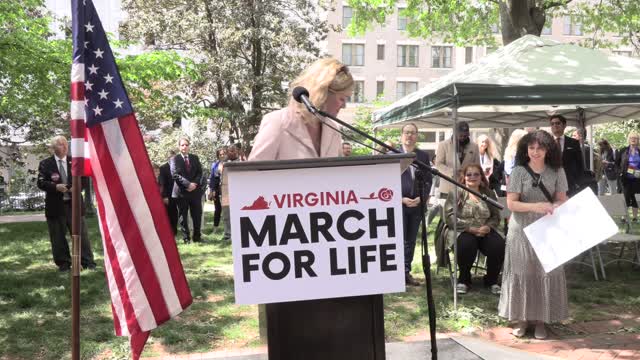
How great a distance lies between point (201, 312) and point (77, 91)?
3822 millimetres

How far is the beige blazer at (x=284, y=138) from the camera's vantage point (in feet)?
A: 8.43

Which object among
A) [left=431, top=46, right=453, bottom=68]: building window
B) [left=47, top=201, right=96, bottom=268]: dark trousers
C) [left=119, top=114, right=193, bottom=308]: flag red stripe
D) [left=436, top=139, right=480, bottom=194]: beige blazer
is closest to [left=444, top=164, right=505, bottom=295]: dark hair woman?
[left=436, top=139, right=480, bottom=194]: beige blazer

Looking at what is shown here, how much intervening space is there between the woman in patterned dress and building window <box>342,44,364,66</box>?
144 feet

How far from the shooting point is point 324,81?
2.60 meters

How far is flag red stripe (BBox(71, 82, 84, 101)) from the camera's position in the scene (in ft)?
8.64

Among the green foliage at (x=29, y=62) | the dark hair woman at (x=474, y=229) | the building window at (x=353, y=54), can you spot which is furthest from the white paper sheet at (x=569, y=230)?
the building window at (x=353, y=54)

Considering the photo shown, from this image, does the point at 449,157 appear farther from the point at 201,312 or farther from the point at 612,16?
the point at 612,16

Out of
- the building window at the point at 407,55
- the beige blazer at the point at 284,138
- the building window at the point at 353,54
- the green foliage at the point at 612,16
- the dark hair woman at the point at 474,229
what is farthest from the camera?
the building window at the point at 407,55

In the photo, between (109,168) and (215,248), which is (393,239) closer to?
(109,168)

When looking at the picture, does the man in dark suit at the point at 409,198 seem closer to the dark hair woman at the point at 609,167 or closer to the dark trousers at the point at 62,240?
the dark trousers at the point at 62,240

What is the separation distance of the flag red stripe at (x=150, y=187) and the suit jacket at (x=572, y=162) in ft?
19.5

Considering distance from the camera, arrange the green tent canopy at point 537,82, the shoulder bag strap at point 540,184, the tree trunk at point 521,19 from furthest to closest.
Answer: the tree trunk at point 521,19, the green tent canopy at point 537,82, the shoulder bag strap at point 540,184

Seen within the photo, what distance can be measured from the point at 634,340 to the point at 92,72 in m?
4.72

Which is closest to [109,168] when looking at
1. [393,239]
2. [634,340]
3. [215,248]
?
[393,239]
